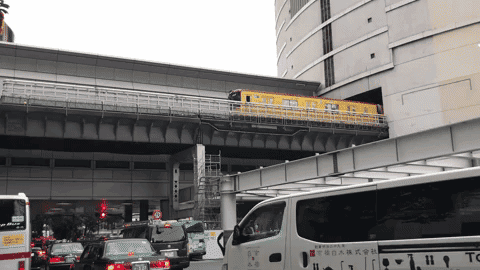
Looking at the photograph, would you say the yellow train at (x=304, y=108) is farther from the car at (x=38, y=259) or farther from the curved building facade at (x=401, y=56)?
the car at (x=38, y=259)

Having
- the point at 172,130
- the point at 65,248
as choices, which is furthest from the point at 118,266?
the point at 172,130

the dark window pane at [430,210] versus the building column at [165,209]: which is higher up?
the building column at [165,209]

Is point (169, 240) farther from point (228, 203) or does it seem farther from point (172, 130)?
point (172, 130)

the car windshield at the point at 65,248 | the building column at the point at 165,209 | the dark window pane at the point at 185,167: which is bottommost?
the car windshield at the point at 65,248

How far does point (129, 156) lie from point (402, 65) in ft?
100

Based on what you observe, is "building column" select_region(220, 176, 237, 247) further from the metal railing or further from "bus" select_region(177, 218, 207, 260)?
the metal railing

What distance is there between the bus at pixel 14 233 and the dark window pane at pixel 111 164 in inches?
1411

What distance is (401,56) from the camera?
1980 inches

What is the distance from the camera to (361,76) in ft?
177

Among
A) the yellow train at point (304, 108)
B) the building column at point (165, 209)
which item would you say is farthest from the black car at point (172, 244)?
the building column at point (165, 209)

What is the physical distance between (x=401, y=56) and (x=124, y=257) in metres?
44.7

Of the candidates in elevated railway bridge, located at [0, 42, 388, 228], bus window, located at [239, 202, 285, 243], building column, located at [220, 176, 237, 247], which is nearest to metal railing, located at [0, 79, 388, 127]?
elevated railway bridge, located at [0, 42, 388, 228]

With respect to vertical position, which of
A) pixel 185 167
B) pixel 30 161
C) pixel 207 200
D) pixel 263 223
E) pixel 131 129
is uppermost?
pixel 131 129

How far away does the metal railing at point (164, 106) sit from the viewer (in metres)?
34.1
